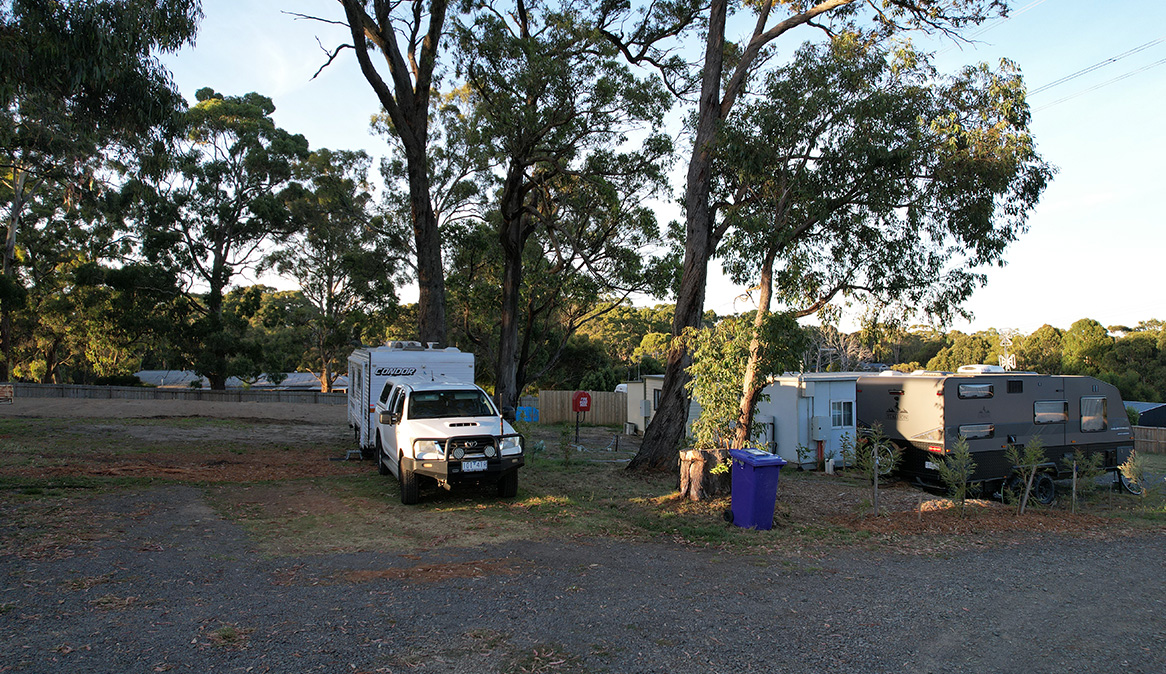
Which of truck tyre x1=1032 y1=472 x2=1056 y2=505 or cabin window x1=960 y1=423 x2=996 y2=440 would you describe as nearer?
cabin window x1=960 y1=423 x2=996 y2=440

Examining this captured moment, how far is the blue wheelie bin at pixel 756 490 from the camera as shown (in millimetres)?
8000

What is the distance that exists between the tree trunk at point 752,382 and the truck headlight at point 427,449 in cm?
410

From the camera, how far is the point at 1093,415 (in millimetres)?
13695

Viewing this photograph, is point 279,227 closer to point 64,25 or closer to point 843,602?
point 64,25

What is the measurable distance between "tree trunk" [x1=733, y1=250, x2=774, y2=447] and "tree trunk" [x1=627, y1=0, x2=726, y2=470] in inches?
87.6

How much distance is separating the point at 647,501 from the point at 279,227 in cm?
2748

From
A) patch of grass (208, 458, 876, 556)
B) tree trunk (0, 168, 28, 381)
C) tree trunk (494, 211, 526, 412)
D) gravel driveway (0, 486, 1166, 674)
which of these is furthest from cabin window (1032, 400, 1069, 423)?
tree trunk (0, 168, 28, 381)

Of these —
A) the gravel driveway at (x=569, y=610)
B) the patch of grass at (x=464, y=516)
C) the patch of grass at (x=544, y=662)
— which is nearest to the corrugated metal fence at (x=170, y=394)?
the patch of grass at (x=464, y=516)

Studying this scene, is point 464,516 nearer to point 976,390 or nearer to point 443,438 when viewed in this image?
point 443,438

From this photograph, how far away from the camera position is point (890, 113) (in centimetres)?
995

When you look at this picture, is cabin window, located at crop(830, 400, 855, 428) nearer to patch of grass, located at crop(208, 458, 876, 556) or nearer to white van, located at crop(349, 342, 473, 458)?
patch of grass, located at crop(208, 458, 876, 556)

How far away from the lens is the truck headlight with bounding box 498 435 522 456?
9.35 metres

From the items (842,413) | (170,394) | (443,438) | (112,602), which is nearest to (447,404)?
(443,438)

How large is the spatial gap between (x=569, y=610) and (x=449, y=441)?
437 centimetres
